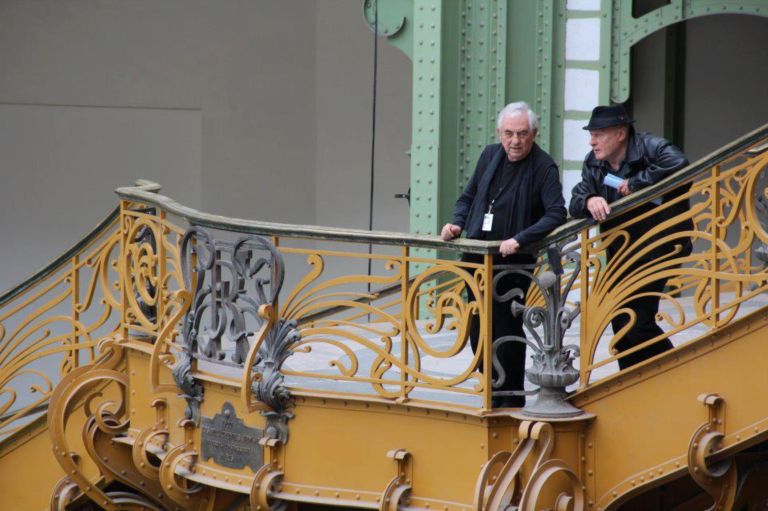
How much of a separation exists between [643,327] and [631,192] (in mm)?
699

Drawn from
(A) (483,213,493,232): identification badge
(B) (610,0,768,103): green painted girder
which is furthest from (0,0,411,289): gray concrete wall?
(A) (483,213,493,232): identification badge

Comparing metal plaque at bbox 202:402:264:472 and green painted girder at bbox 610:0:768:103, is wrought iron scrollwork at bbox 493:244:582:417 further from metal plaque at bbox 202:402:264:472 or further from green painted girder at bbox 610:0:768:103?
green painted girder at bbox 610:0:768:103

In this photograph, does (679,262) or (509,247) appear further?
(509,247)

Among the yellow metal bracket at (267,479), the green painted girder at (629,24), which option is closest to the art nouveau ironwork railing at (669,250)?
the yellow metal bracket at (267,479)

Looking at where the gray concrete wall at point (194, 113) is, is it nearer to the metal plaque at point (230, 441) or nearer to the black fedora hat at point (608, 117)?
the metal plaque at point (230, 441)

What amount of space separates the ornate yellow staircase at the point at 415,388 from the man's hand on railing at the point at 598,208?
8cm

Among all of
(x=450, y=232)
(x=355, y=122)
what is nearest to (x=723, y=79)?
(x=355, y=122)

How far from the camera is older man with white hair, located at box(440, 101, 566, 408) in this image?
7.75 meters

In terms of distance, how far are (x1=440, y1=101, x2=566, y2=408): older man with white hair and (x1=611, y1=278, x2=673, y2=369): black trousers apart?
0.55 m

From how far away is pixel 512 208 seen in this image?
793 centimetres

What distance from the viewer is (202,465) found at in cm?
880

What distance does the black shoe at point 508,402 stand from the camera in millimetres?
7738

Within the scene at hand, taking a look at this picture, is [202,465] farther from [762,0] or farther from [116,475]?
[762,0]

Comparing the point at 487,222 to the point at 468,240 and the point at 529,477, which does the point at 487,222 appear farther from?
the point at 529,477
